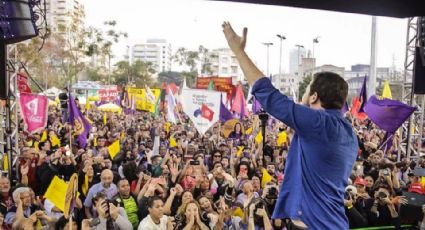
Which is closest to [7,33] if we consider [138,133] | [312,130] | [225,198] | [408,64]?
[225,198]

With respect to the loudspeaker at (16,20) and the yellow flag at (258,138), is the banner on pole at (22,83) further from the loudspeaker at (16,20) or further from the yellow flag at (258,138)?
the yellow flag at (258,138)

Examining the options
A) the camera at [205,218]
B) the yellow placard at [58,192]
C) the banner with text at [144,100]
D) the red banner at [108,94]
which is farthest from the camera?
the red banner at [108,94]

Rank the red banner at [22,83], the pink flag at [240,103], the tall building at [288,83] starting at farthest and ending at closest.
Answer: the tall building at [288,83]
the pink flag at [240,103]
the red banner at [22,83]

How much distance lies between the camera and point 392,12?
344 cm

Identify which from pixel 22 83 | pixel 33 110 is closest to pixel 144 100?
pixel 22 83

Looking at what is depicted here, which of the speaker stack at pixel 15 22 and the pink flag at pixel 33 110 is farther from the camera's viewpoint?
the pink flag at pixel 33 110

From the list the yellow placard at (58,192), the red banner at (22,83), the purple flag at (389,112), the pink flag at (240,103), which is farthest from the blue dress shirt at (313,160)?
the pink flag at (240,103)

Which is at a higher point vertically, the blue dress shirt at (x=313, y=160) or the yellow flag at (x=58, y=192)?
the blue dress shirt at (x=313, y=160)

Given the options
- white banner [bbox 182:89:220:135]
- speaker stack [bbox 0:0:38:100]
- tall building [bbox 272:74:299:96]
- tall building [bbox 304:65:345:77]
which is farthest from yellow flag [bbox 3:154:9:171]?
tall building [bbox 304:65:345:77]

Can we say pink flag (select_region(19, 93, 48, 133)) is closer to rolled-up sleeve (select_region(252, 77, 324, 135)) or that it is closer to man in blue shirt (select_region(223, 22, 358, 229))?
man in blue shirt (select_region(223, 22, 358, 229))

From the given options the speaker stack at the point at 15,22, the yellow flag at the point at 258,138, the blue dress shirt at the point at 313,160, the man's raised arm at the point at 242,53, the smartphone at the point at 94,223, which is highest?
the speaker stack at the point at 15,22

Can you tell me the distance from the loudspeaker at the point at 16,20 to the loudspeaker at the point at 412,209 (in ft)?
14.3

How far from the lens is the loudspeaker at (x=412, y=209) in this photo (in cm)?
536

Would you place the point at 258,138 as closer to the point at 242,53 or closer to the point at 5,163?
the point at 5,163
